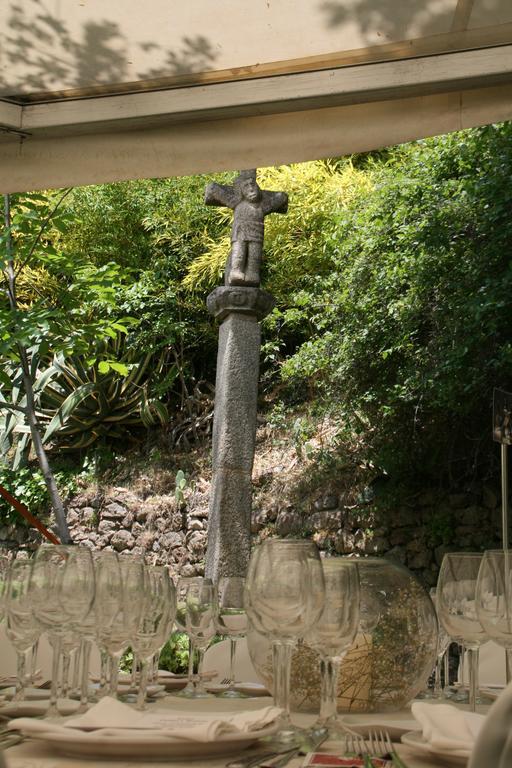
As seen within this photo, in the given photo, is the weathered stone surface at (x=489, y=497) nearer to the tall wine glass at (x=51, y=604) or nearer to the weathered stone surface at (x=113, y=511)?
the weathered stone surface at (x=113, y=511)

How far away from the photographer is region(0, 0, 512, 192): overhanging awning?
67.4 inches

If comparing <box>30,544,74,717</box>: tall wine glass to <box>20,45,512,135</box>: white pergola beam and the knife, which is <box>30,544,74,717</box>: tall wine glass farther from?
<box>20,45,512,135</box>: white pergola beam

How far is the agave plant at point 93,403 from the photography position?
890cm

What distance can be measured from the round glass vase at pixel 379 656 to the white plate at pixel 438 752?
303 millimetres

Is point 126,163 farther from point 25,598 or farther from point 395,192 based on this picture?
point 395,192

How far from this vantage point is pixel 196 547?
813cm

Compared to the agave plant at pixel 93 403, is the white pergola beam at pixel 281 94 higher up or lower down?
lower down

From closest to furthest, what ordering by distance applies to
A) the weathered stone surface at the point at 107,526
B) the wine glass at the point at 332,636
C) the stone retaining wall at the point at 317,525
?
the wine glass at the point at 332,636 < the stone retaining wall at the point at 317,525 < the weathered stone surface at the point at 107,526

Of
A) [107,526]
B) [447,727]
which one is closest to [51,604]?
[447,727]

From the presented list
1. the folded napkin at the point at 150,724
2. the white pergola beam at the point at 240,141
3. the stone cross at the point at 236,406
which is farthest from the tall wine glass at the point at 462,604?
the stone cross at the point at 236,406

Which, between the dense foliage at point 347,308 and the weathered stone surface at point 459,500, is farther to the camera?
the weathered stone surface at point 459,500

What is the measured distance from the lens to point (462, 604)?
1248 millimetres

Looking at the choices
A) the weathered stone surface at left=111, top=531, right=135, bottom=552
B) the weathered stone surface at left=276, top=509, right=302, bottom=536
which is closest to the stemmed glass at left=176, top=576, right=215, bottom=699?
the weathered stone surface at left=276, top=509, right=302, bottom=536

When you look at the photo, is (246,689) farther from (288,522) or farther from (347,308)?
(288,522)
